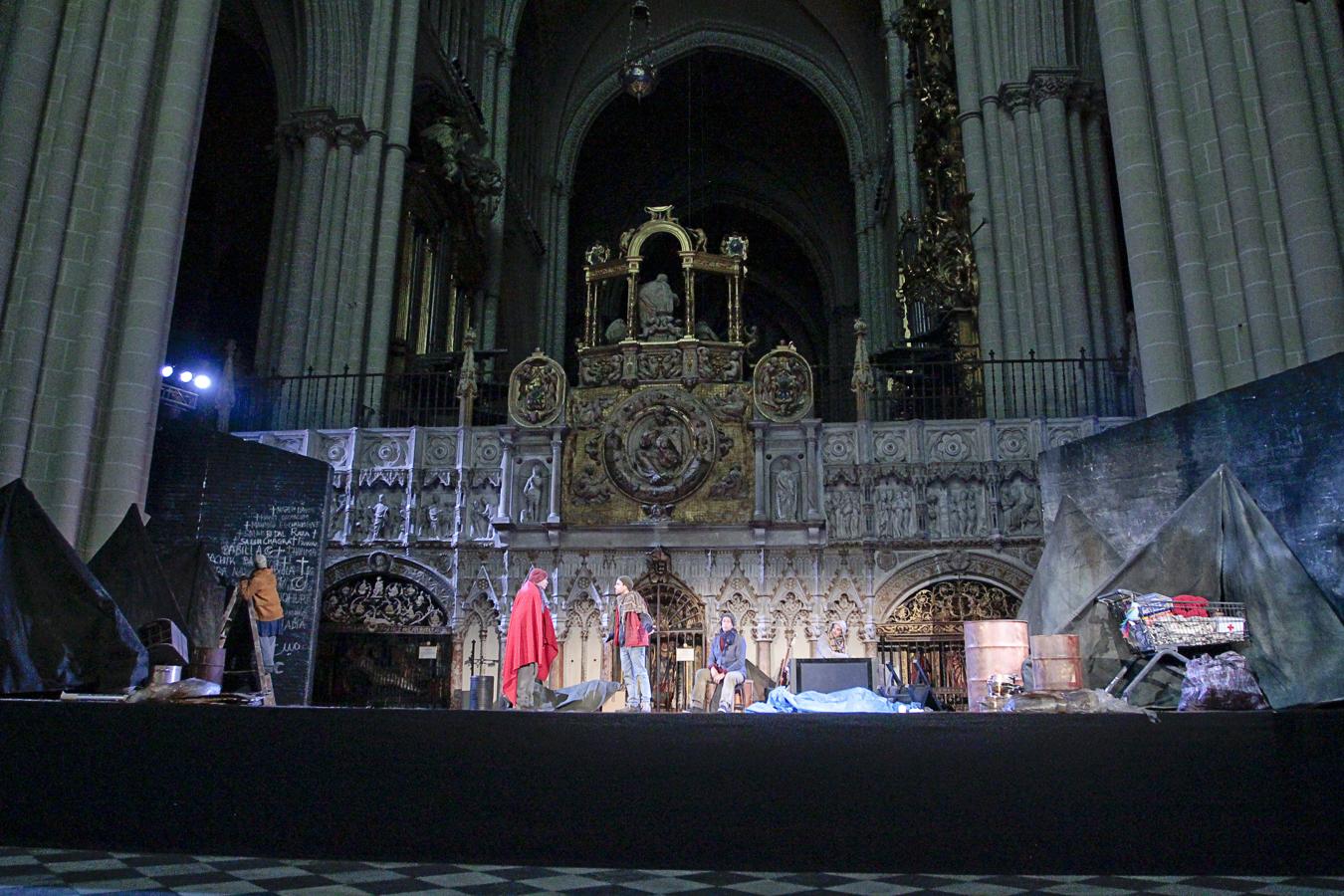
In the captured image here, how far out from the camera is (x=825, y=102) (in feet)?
106

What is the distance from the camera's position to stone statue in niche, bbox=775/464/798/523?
48.9 ft

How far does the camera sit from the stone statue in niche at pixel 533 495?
598 inches

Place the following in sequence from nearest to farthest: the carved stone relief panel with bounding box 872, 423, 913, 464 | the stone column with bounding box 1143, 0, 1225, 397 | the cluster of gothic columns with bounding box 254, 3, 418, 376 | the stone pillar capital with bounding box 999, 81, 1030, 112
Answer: the stone column with bounding box 1143, 0, 1225, 397 → the carved stone relief panel with bounding box 872, 423, 913, 464 → the cluster of gothic columns with bounding box 254, 3, 418, 376 → the stone pillar capital with bounding box 999, 81, 1030, 112

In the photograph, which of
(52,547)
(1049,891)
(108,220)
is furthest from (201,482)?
(1049,891)

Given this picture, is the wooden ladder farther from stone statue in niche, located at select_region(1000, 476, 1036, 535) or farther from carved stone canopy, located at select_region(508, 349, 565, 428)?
stone statue in niche, located at select_region(1000, 476, 1036, 535)

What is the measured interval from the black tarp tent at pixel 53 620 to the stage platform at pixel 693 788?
145 cm

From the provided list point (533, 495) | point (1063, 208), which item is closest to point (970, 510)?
point (1063, 208)

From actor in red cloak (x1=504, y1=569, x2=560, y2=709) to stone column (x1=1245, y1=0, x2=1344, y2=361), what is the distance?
755cm

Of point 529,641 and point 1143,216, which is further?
point 1143,216

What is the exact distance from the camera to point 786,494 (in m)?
15.0

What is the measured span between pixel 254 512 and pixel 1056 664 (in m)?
9.86

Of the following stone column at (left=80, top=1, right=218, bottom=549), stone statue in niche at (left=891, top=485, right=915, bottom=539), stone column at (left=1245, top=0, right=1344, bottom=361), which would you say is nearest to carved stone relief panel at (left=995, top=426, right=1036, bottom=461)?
stone statue in niche at (left=891, top=485, right=915, bottom=539)

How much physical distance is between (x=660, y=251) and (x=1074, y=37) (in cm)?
2159

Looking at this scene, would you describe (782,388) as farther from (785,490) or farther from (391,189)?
(391,189)
